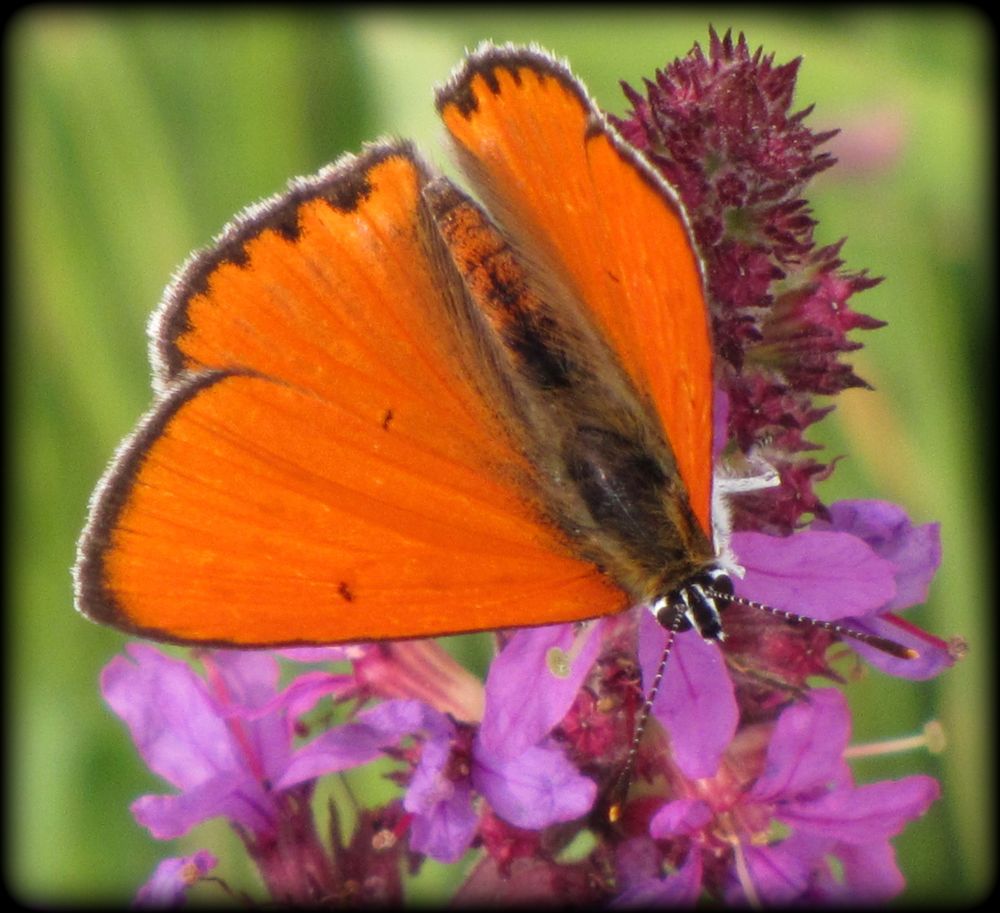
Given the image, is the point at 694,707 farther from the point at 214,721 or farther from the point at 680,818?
the point at 214,721

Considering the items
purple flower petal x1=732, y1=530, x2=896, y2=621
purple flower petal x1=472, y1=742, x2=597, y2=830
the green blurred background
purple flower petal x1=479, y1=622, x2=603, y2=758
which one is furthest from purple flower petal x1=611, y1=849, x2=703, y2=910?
the green blurred background

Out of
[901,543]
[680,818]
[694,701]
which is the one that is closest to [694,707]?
[694,701]

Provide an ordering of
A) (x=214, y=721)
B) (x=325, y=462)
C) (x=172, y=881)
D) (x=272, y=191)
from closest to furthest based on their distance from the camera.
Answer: (x=325, y=462) → (x=172, y=881) → (x=214, y=721) → (x=272, y=191)

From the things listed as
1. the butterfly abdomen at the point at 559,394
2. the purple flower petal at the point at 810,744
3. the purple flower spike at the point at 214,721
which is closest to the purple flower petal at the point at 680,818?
the purple flower petal at the point at 810,744

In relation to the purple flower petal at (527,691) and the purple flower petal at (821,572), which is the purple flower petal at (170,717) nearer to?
the purple flower petal at (527,691)

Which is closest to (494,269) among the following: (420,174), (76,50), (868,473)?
(420,174)

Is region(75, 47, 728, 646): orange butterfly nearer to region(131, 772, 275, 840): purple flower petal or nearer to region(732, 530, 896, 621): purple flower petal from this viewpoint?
region(732, 530, 896, 621): purple flower petal
